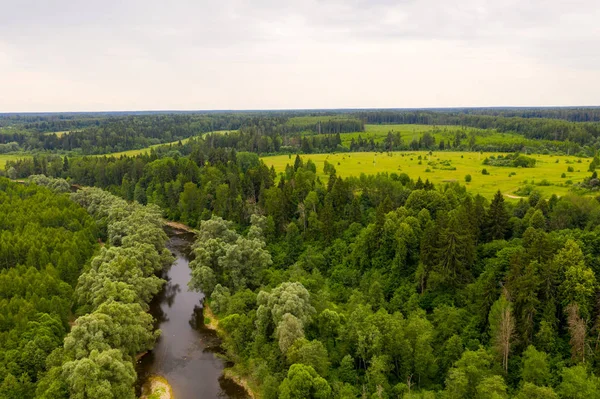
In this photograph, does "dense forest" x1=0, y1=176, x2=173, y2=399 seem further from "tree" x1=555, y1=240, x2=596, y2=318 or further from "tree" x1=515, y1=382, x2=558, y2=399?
"tree" x1=555, y1=240, x2=596, y2=318

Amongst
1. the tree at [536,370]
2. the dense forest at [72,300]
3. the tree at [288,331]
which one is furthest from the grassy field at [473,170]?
the dense forest at [72,300]

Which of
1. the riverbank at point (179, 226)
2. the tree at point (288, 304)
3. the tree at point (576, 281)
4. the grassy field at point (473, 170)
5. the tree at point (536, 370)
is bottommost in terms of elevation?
the riverbank at point (179, 226)

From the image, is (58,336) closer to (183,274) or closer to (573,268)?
(183,274)

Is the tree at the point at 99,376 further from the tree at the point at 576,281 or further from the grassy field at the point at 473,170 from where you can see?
the grassy field at the point at 473,170

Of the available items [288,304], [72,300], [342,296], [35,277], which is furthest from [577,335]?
[35,277]

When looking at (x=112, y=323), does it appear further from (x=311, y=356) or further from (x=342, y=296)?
(x=342, y=296)

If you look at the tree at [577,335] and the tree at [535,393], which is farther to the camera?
the tree at [577,335]
